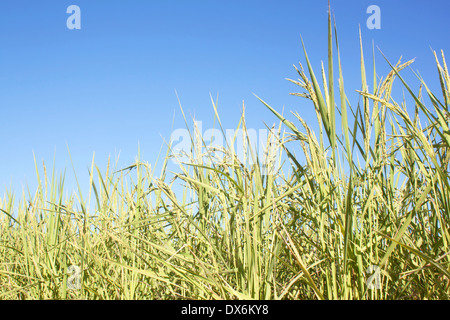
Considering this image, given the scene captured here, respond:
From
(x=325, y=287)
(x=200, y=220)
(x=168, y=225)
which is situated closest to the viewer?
(x=325, y=287)

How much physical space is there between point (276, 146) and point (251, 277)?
1.37ft

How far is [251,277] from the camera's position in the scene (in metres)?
1.24

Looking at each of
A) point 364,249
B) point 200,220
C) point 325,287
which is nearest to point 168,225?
point 200,220

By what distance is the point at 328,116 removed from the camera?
3.97 feet

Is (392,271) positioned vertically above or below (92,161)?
below

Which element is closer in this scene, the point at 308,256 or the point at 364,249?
the point at 364,249

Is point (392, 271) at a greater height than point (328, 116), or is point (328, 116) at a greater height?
point (328, 116)

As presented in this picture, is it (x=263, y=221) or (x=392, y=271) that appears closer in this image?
(x=392, y=271)

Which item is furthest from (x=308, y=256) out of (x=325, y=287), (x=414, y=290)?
(x=414, y=290)

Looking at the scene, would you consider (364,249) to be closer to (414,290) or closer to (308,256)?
(308,256)

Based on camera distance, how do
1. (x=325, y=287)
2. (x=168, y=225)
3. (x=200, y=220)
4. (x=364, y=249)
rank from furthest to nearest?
(x=168, y=225) → (x=200, y=220) → (x=325, y=287) → (x=364, y=249)

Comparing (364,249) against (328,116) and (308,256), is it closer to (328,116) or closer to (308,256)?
(308,256)

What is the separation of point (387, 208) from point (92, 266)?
50.8 inches
